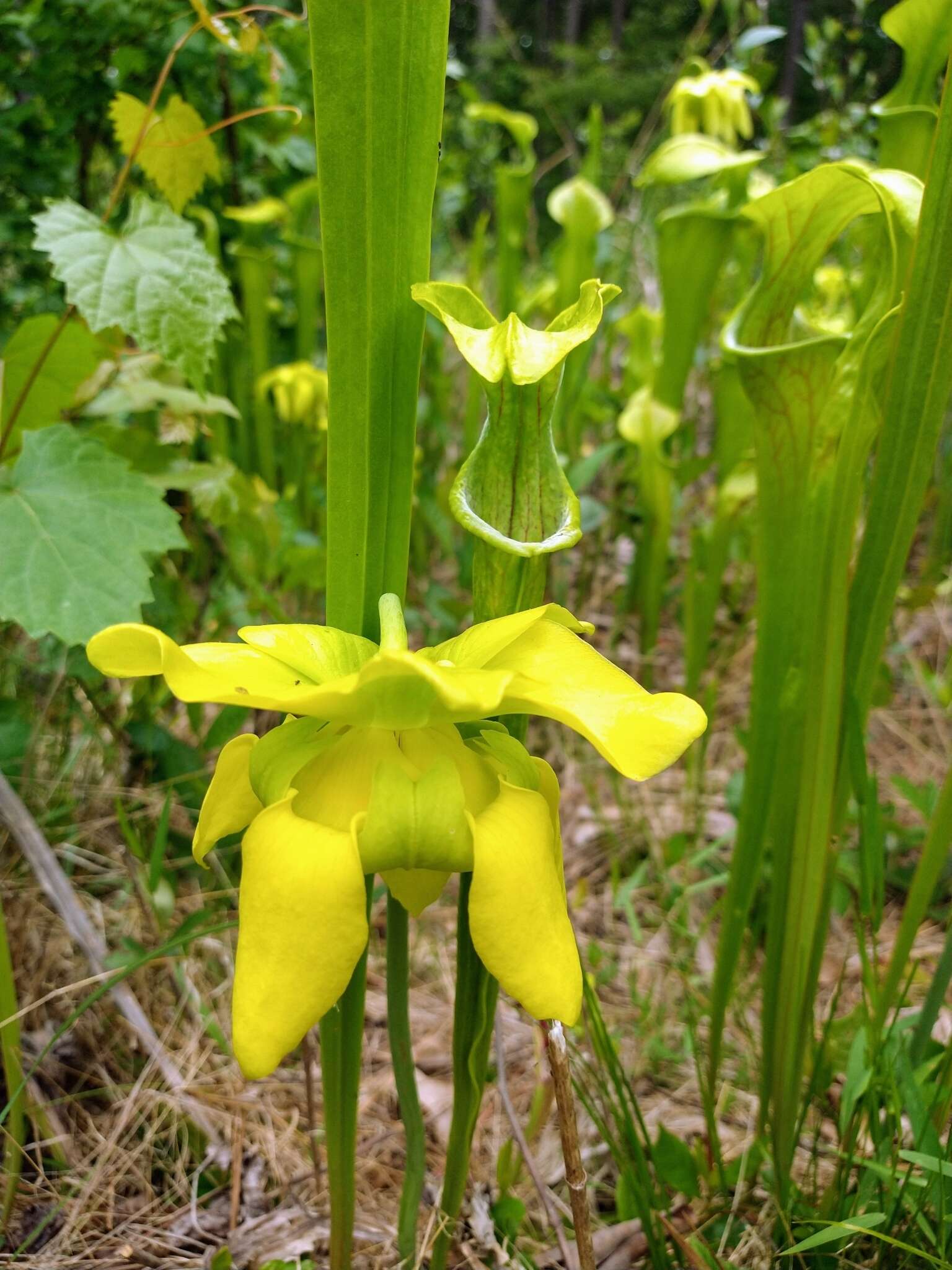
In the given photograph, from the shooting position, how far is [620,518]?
217cm

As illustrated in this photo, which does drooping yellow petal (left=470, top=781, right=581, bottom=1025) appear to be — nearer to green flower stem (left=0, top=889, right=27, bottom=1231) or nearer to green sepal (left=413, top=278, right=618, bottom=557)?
green sepal (left=413, top=278, right=618, bottom=557)

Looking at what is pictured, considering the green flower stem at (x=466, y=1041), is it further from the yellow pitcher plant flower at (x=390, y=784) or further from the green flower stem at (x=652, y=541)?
the green flower stem at (x=652, y=541)

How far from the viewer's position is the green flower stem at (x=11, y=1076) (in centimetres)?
78

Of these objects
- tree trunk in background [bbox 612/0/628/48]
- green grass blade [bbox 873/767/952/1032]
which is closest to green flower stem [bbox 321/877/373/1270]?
green grass blade [bbox 873/767/952/1032]

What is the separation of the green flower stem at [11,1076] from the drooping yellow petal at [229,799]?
37 centimetres

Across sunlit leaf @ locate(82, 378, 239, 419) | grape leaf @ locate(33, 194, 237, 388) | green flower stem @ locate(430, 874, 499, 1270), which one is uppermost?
grape leaf @ locate(33, 194, 237, 388)

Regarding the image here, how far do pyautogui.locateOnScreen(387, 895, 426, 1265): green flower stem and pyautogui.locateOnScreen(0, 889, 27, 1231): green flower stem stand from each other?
35 centimetres

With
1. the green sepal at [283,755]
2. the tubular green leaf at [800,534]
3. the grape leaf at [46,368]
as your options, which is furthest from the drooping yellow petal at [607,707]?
the grape leaf at [46,368]

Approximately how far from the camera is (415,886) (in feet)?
Result: 1.78

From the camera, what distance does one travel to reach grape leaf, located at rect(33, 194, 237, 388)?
0.92m

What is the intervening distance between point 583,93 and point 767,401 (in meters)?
13.5

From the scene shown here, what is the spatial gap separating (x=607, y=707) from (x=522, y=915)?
0.11 m

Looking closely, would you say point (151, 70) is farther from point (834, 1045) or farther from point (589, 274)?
point (834, 1045)

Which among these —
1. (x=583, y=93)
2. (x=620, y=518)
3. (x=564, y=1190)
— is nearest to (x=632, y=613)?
(x=620, y=518)
